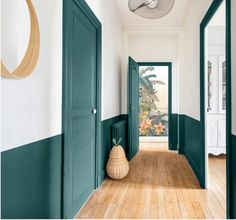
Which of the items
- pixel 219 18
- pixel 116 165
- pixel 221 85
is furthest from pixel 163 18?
pixel 116 165

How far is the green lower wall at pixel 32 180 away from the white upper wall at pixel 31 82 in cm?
7

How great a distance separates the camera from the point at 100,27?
3.27m

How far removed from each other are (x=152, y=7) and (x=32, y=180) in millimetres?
1930

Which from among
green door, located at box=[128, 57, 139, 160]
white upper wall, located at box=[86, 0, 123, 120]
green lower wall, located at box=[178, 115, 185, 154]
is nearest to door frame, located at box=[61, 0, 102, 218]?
white upper wall, located at box=[86, 0, 123, 120]

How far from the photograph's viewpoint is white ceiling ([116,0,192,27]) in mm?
4410

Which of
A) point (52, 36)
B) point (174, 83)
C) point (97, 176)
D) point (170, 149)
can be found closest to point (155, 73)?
point (174, 83)

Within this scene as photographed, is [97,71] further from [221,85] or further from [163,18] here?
[221,85]

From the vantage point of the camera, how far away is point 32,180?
154 centimetres

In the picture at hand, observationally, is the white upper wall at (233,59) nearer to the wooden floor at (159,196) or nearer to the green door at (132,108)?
the wooden floor at (159,196)

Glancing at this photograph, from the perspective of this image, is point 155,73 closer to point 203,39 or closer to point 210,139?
point 210,139

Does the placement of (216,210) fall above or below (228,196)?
below

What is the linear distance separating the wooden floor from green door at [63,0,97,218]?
26 centimetres

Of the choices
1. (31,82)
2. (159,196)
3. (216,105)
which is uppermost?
(31,82)

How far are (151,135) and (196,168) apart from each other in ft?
12.4
